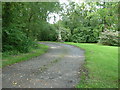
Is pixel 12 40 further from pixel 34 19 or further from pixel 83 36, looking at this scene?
pixel 83 36

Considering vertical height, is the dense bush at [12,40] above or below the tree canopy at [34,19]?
below

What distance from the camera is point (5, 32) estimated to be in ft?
25.8

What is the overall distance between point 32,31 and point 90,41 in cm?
1582

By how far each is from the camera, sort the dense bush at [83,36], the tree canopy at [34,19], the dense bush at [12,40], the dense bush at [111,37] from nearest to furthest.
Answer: the tree canopy at [34,19] → the dense bush at [111,37] → the dense bush at [12,40] → the dense bush at [83,36]

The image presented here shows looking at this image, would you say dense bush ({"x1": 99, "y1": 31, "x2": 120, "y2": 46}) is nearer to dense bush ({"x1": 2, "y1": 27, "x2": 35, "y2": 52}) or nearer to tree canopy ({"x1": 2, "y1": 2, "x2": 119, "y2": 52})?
tree canopy ({"x1": 2, "y1": 2, "x2": 119, "y2": 52})

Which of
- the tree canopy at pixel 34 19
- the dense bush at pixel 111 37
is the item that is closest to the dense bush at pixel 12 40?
the tree canopy at pixel 34 19

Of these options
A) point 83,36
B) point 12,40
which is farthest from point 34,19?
point 83,36

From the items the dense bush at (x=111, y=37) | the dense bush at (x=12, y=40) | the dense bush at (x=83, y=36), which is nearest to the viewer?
the dense bush at (x=111, y=37)

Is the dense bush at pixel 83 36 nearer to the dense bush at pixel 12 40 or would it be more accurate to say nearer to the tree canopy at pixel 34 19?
the tree canopy at pixel 34 19

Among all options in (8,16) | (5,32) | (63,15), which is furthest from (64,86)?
(63,15)

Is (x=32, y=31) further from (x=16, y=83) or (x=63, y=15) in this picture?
(x=63, y=15)

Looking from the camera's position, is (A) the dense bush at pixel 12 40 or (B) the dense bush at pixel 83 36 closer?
(A) the dense bush at pixel 12 40

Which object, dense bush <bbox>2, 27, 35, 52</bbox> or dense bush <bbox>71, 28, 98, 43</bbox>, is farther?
dense bush <bbox>71, 28, 98, 43</bbox>

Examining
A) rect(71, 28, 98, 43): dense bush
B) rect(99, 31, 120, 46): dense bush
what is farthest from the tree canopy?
rect(71, 28, 98, 43): dense bush
